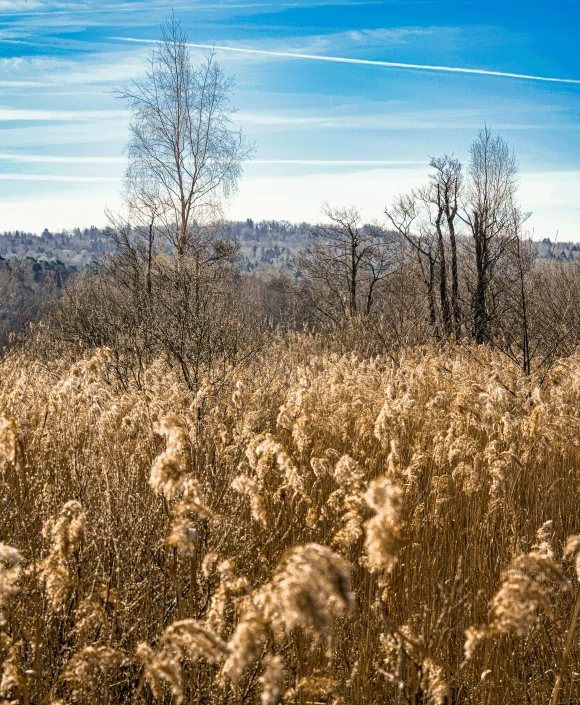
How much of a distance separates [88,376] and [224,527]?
119 cm

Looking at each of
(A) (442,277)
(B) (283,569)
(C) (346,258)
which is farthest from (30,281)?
(B) (283,569)

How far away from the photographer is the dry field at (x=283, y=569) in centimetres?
140

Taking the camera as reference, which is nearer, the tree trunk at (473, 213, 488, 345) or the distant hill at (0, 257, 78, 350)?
the tree trunk at (473, 213, 488, 345)

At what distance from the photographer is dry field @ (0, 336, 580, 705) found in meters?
1.40

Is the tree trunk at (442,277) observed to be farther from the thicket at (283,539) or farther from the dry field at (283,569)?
the dry field at (283,569)

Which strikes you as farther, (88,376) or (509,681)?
(88,376)

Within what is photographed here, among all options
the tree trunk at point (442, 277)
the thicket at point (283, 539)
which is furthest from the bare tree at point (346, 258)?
the thicket at point (283, 539)

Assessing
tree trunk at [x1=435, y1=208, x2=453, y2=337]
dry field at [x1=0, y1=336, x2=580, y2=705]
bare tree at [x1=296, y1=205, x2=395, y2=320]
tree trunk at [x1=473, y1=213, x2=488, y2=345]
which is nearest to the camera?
dry field at [x1=0, y1=336, x2=580, y2=705]

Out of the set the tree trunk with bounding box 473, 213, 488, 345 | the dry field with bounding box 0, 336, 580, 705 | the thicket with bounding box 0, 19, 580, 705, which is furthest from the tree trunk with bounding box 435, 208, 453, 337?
the dry field with bounding box 0, 336, 580, 705

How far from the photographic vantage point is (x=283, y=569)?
1261 mm

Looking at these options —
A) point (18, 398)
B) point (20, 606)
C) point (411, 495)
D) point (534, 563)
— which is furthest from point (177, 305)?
point (534, 563)

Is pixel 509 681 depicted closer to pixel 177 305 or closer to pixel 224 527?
pixel 224 527

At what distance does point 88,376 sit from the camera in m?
3.58

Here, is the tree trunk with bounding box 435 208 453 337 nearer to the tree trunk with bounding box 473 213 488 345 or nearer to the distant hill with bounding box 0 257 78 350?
the tree trunk with bounding box 473 213 488 345
